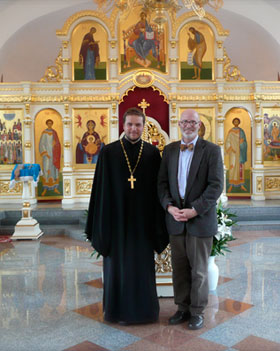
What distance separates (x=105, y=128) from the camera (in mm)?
11484

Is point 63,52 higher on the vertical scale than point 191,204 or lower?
higher

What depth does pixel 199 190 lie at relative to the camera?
147 inches

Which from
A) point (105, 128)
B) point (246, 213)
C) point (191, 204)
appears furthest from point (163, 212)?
point (105, 128)

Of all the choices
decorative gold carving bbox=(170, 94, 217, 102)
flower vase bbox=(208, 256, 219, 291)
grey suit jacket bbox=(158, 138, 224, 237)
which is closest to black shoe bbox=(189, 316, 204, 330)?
grey suit jacket bbox=(158, 138, 224, 237)

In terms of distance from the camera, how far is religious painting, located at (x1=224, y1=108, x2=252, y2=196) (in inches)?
468

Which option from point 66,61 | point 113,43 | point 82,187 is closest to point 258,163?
point 82,187

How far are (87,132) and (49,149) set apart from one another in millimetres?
1215

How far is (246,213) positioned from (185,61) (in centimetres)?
456

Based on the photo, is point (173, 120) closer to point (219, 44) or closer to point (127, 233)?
point (219, 44)

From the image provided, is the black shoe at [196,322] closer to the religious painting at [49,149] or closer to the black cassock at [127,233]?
the black cassock at [127,233]

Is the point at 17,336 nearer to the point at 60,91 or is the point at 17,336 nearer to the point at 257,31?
the point at 60,91

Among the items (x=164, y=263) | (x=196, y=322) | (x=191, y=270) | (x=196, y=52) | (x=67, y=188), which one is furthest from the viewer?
(x=196, y=52)

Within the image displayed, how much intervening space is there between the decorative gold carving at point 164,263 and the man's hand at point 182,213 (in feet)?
4.14

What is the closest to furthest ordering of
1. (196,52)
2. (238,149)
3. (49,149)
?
(196,52) < (49,149) < (238,149)
